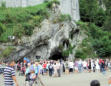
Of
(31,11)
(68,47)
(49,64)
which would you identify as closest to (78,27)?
(68,47)

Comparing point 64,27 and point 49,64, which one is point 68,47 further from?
point 49,64

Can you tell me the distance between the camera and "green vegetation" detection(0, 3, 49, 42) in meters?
35.3

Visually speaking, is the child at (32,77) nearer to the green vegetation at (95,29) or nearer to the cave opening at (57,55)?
the cave opening at (57,55)

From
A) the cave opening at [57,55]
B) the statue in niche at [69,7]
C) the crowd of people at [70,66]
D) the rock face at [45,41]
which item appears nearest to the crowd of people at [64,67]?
the crowd of people at [70,66]

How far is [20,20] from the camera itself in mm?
38188

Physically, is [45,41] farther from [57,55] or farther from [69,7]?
[69,7]

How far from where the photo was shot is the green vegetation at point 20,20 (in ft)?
116

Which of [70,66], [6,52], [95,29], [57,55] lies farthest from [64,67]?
[95,29]

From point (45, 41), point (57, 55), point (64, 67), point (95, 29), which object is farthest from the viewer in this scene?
point (95, 29)

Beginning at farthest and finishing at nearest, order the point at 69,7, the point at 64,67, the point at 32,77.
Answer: the point at 69,7 < the point at 64,67 < the point at 32,77

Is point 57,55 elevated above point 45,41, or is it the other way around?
point 45,41

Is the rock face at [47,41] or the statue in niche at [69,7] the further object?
the statue in niche at [69,7]

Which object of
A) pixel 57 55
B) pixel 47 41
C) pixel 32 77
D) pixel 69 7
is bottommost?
pixel 57 55

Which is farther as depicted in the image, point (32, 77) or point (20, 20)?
point (20, 20)
